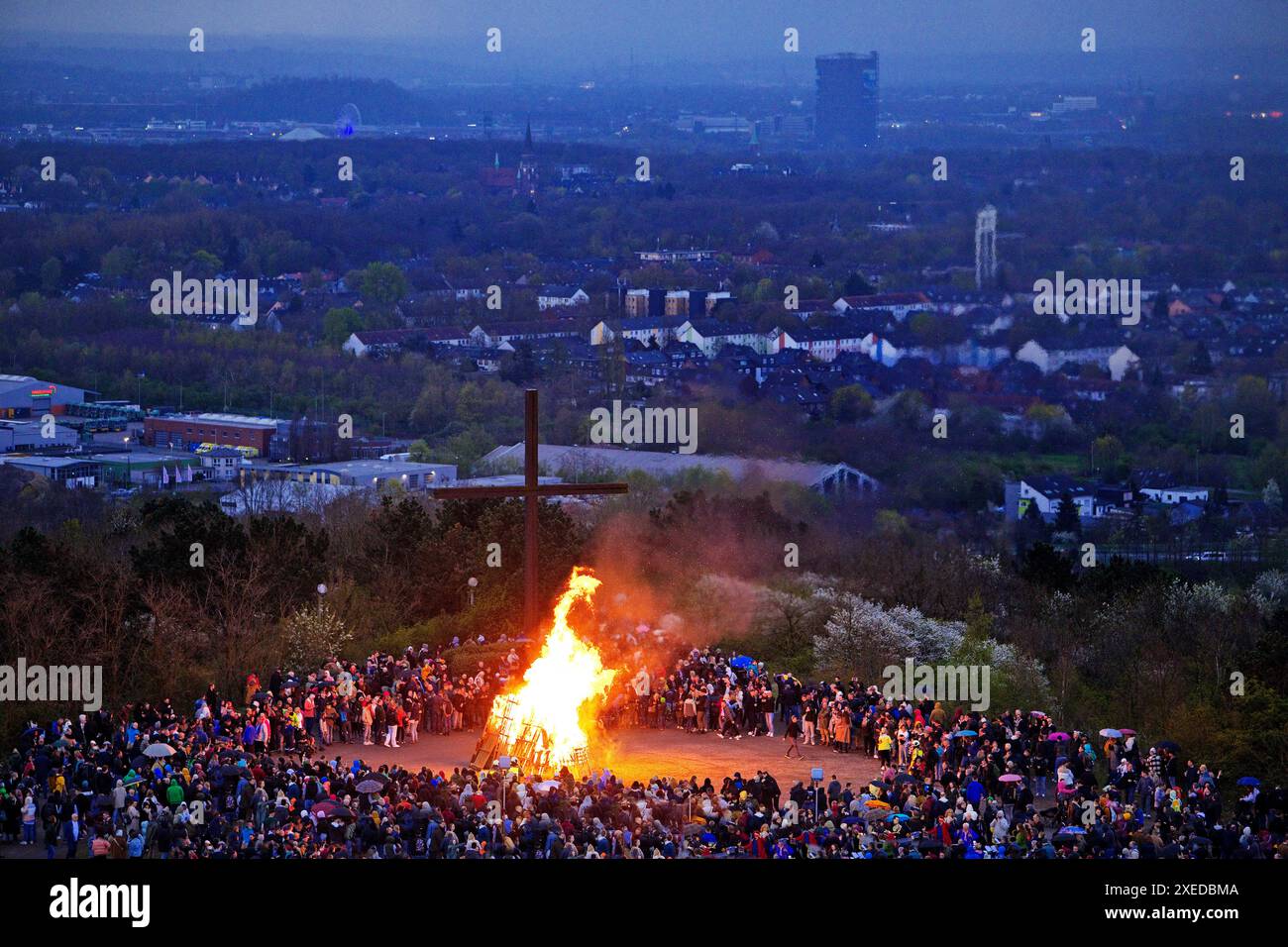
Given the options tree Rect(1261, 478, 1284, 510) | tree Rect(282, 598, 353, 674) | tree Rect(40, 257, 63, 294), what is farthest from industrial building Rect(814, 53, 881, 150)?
tree Rect(282, 598, 353, 674)

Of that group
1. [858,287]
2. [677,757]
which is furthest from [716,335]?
[677,757]

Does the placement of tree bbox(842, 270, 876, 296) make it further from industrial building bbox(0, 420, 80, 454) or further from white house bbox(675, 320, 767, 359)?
industrial building bbox(0, 420, 80, 454)

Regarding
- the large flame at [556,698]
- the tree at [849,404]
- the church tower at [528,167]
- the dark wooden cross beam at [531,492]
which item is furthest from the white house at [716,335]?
the large flame at [556,698]

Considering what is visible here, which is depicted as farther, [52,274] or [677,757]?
[52,274]

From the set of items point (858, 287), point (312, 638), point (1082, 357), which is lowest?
point (1082, 357)

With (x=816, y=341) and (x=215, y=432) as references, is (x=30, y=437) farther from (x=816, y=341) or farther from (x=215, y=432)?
(x=816, y=341)

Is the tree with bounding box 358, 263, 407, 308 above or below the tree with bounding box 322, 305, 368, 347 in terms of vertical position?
above

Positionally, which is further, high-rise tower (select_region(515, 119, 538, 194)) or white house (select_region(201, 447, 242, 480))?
high-rise tower (select_region(515, 119, 538, 194))
